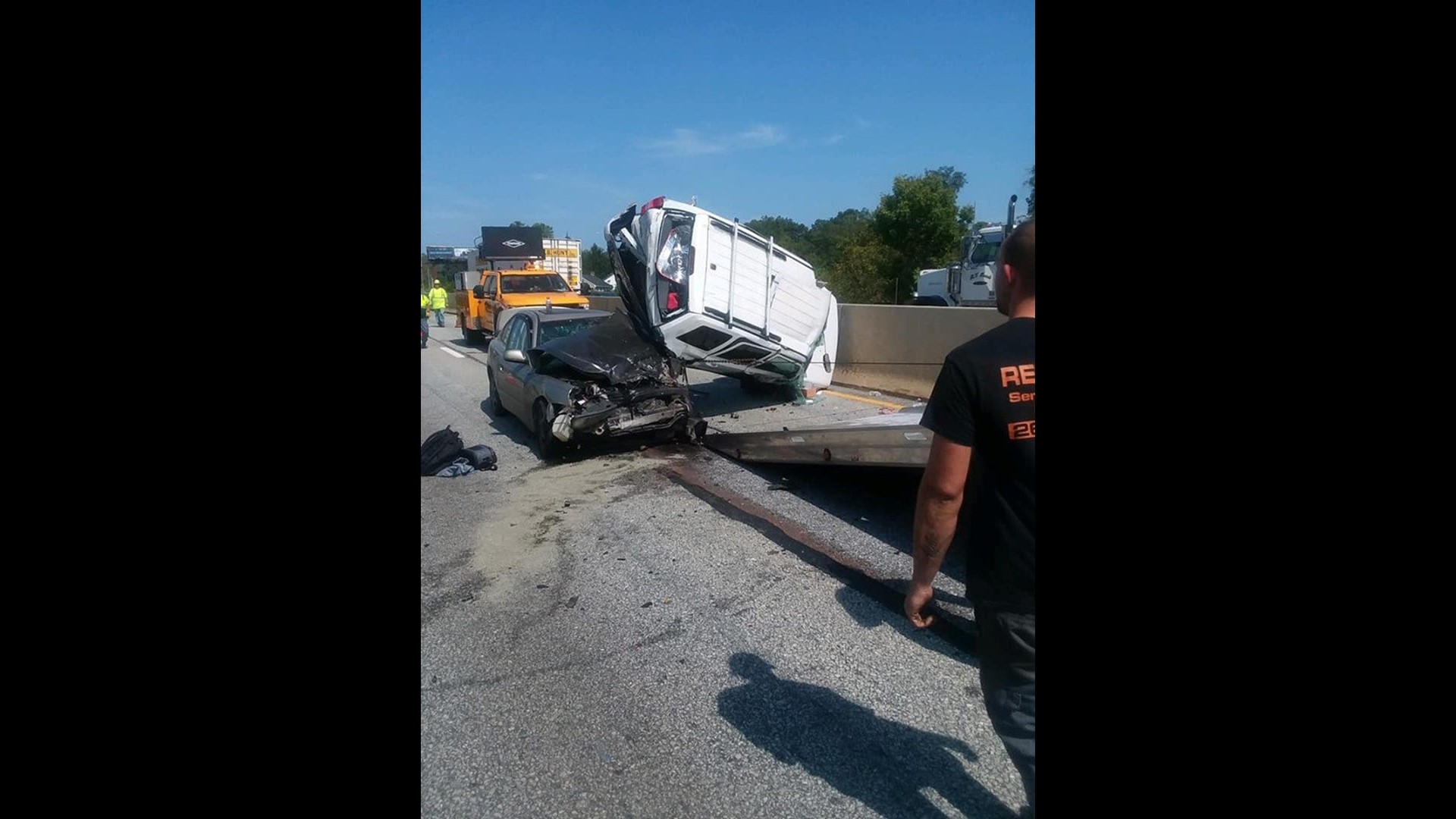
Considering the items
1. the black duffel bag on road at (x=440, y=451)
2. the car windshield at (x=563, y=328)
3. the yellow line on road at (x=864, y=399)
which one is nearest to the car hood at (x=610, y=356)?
the car windshield at (x=563, y=328)

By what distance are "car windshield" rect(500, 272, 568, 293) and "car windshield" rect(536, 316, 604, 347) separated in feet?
41.3

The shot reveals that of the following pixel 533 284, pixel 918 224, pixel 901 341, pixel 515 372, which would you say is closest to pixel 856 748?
pixel 515 372

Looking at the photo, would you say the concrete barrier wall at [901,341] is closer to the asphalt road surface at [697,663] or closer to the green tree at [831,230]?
the asphalt road surface at [697,663]

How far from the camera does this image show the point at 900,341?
1248cm

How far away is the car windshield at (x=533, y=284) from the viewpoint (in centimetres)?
2245

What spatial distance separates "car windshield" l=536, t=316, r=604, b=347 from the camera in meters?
10.2

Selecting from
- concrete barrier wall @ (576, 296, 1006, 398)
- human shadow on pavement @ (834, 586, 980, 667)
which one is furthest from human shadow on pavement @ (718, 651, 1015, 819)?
concrete barrier wall @ (576, 296, 1006, 398)

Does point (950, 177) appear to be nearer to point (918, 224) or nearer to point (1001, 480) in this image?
point (918, 224)

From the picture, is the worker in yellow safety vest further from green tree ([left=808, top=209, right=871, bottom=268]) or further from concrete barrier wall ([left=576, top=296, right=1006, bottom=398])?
concrete barrier wall ([left=576, top=296, right=1006, bottom=398])

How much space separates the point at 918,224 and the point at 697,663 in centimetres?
2626

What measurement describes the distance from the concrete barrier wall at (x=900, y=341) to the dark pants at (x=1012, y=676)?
29.0ft
